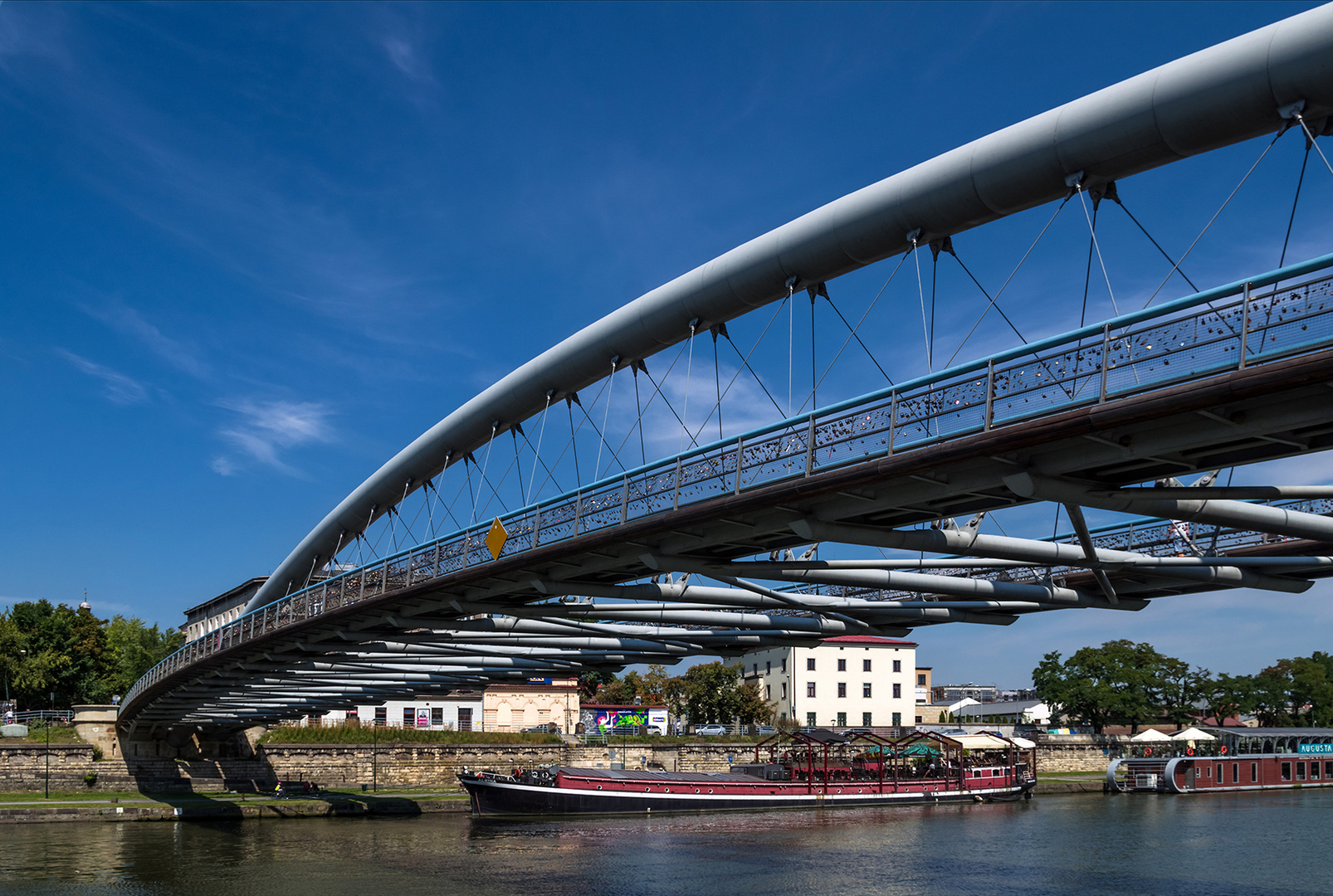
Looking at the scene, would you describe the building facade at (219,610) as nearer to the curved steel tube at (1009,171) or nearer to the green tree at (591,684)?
the green tree at (591,684)

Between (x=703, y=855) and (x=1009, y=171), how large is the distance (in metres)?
24.7

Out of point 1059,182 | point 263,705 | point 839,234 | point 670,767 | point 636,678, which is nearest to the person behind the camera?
point 1059,182

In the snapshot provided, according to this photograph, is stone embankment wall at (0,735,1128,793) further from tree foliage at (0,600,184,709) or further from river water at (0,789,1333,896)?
tree foliage at (0,600,184,709)

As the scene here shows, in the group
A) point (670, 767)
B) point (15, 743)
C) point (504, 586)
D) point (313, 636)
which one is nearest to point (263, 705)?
point (15, 743)

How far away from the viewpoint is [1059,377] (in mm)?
14922

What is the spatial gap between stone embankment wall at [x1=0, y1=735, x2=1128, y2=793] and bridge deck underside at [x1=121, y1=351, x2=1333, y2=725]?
34224 mm

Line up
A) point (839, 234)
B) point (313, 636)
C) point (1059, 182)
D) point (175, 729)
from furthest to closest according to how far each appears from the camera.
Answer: point (175, 729)
point (313, 636)
point (839, 234)
point (1059, 182)

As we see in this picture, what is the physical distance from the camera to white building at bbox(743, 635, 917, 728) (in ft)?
305

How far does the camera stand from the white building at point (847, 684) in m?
92.9

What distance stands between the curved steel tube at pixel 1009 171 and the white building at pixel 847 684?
6499cm

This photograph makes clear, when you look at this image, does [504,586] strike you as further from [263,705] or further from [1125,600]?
[263,705]

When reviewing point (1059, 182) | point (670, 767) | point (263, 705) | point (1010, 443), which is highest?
point (1059, 182)

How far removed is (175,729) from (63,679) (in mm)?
25388

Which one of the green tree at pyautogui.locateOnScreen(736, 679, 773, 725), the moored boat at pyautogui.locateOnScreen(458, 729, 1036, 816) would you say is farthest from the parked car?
the green tree at pyautogui.locateOnScreen(736, 679, 773, 725)
